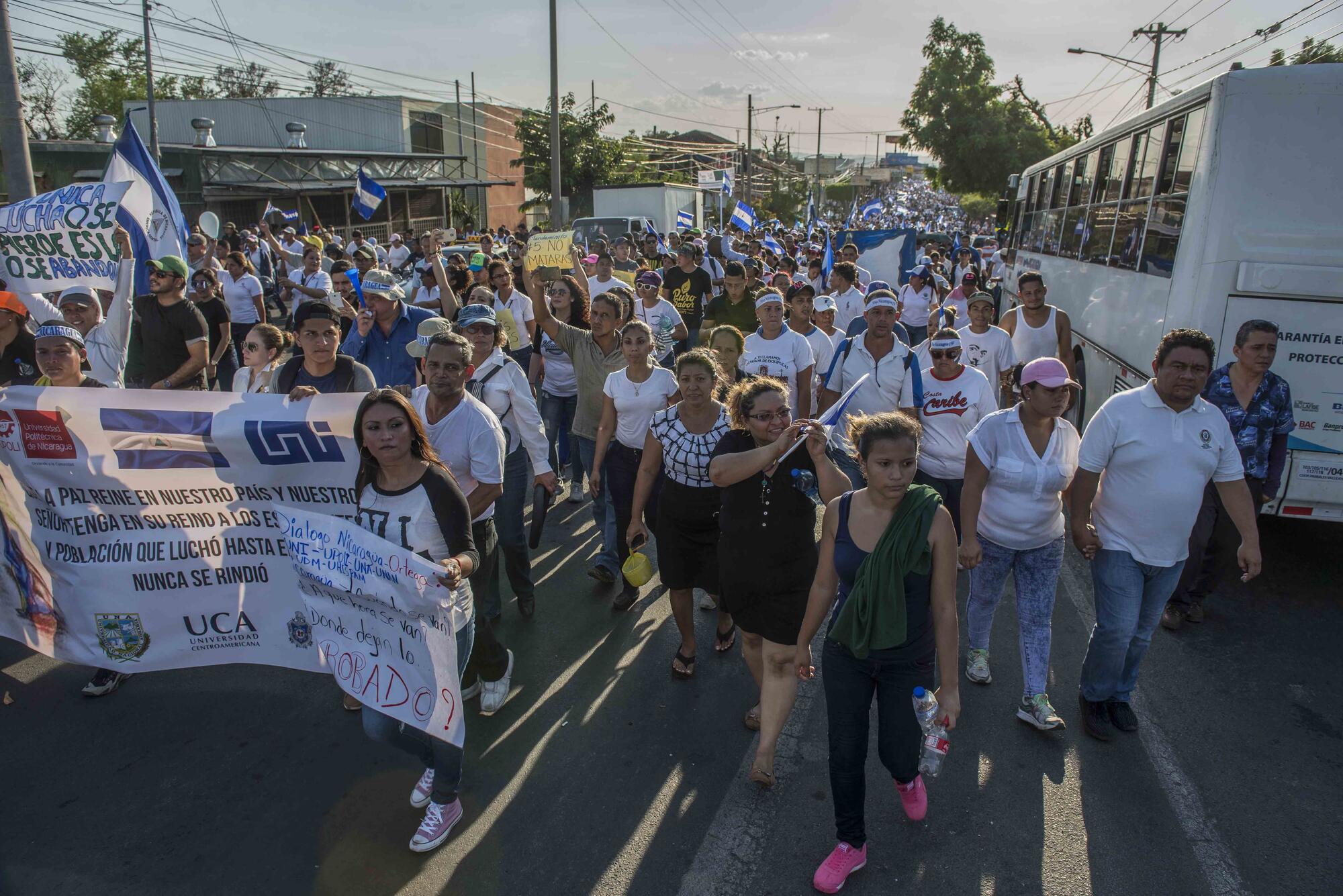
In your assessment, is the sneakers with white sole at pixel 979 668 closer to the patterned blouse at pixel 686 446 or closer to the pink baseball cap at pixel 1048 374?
the pink baseball cap at pixel 1048 374

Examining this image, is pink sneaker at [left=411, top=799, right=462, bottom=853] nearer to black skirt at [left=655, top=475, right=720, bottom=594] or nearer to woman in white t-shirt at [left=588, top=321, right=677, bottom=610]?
black skirt at [left=655, top=475, right=720, bottom=594]

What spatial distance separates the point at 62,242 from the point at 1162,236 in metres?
8.17

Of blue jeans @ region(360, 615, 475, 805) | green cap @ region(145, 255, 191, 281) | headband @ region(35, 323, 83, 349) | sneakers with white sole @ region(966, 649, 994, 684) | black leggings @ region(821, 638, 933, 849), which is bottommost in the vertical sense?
sneakers with white sole @ region(966, 649, 994, 684)

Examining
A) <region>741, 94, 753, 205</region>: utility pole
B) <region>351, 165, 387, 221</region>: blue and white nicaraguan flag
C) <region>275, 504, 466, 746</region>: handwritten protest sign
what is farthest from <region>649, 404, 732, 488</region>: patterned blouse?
<region>741, 94, 753, 205</region>: utility pole

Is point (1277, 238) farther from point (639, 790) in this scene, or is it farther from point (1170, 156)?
point (639, 790)

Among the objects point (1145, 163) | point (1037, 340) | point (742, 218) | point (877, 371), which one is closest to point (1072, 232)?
point (1145, 163)

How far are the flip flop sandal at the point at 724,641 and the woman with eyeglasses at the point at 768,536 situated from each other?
1208 millimetres

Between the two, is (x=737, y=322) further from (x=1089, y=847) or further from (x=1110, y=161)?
(x=1089, y=847)

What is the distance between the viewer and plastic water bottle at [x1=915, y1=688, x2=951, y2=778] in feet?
9.78

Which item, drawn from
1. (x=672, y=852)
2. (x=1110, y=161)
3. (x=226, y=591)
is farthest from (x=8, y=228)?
(x=1110, y=161)

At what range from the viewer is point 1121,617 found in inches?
156

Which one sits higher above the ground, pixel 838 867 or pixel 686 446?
pixel 686 446

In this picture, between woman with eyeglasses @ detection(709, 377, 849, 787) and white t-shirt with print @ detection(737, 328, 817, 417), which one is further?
white t-shirt with print @ detection(737, 328, 817, 417)

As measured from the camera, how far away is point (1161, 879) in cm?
318
